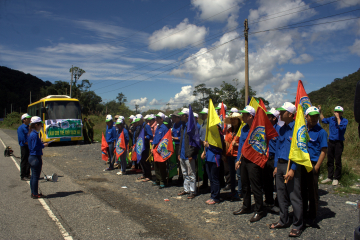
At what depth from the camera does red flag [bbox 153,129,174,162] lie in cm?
663

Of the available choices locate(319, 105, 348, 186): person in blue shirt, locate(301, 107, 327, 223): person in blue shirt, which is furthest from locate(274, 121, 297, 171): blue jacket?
locate(319, 105, 348, 186): person in blue shirt

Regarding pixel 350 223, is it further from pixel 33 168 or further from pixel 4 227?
pixel 33 168

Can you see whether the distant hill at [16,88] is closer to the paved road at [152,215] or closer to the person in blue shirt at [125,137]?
the person in blue shirt at [125,137]

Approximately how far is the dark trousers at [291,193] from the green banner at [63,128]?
641 inches

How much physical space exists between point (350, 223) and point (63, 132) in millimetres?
16984

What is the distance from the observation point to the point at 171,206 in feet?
17.2

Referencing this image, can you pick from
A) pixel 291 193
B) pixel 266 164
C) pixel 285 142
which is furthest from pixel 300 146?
pixel 266 164

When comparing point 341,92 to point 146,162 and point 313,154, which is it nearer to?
point 146,162

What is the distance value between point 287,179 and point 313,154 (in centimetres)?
74

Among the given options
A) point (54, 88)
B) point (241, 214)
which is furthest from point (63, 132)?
point (54, 88)

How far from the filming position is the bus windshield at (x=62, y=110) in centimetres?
1747

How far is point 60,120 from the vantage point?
17484mm

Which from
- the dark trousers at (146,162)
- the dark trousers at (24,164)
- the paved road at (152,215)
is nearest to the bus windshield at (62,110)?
the dark trousers at (24,164)

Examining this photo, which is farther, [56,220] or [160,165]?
[160,165]
